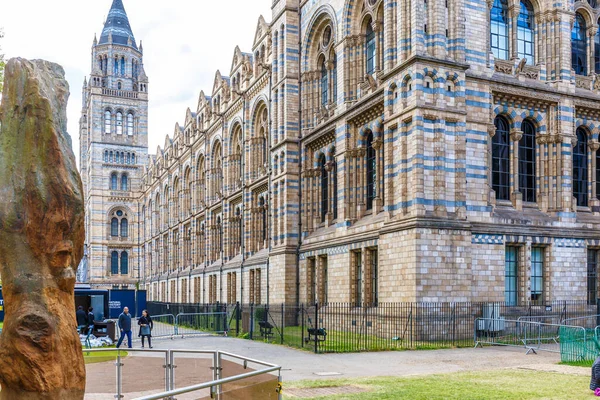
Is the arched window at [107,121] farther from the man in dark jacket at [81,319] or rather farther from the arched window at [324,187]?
the man in dark jacket at [81,319]

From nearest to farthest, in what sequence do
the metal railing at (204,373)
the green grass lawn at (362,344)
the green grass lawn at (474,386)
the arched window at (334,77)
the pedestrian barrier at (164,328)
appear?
the metal railing at (204,373), the green grass lawn at (474,386), the green grass lawn at (362,344), the pedestrian barrier at (164,328), the arched window at (334,77)

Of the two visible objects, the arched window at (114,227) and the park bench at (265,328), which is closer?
the park bench at (265,328)

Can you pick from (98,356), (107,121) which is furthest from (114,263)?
(98,356)

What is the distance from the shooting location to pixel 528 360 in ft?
58.5

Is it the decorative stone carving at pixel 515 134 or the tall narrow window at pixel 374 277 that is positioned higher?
the decorative stone carving at pixel 515 134

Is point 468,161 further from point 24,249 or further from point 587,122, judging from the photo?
point 24,249

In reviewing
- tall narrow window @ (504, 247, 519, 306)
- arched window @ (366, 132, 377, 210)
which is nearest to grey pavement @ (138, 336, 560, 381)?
tall narrow window @ (504, 247, 519, 306)

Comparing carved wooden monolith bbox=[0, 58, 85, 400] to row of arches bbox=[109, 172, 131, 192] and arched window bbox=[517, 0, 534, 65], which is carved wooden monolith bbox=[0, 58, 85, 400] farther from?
row of arches bbox=[109, 172, 131, 192]

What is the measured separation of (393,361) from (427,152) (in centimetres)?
843

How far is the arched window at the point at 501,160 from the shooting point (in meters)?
25.9

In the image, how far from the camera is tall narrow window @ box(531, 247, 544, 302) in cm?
2589

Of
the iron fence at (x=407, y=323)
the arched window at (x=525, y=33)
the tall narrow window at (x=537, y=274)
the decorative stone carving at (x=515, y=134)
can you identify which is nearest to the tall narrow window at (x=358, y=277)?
the iron fence at (x=407, y=323)

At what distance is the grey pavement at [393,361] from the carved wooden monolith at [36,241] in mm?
8116

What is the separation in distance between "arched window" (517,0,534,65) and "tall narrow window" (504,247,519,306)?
26.8 ft
